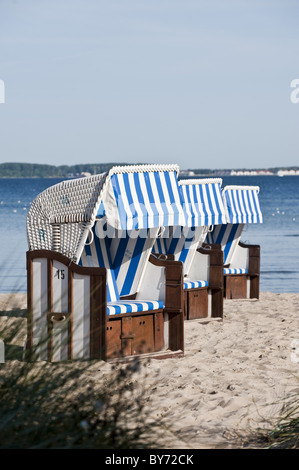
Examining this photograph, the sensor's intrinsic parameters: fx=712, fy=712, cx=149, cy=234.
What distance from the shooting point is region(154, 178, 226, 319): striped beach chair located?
28.4 ft

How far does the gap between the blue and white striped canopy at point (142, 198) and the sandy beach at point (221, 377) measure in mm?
1268

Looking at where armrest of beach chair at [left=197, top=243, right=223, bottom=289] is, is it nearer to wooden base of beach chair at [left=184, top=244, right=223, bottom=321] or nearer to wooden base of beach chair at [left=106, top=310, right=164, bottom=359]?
wooden base of beach chair at [left=184, top=244, right=223, bottom=321]

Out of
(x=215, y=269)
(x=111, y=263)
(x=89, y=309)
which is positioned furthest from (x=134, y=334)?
(x=215, y=269)

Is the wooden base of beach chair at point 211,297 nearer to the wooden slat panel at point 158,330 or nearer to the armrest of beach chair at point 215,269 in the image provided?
the armrest of beach chair at point 215,269

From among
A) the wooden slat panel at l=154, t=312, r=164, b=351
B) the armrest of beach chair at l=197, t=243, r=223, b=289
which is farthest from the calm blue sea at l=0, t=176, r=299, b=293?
the armrest of beach chair at l=197, t=243, r=223, b=289

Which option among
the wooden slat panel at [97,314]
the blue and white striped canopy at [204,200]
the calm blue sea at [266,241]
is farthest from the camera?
the blue and white striped canopy at [204,200]

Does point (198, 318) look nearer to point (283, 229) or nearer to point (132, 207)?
point (132, 207)

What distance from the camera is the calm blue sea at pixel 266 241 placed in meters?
6.18

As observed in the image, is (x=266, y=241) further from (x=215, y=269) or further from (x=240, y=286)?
(x=215, y=269)

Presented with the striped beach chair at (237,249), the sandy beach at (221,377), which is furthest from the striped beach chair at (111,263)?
the striped beach chair at (237,249)

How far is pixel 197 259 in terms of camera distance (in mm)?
8922
